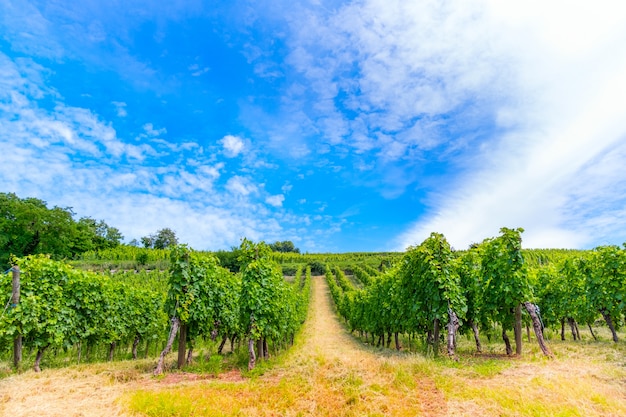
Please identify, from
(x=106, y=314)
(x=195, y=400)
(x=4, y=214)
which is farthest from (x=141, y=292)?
(x=4, y=214)

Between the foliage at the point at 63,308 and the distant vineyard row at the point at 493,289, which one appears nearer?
the foliage at the point at 63,308

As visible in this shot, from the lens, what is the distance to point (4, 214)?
51.8 meters

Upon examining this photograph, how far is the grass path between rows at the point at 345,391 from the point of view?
6277mm

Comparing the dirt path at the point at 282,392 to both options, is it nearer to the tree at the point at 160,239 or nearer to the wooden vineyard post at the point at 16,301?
the wooden vineyard post at the point at 16,301

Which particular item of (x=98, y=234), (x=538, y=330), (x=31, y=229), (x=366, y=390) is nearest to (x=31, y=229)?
(x=31, y=229)

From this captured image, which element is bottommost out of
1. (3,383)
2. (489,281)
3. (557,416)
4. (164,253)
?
(3,383)

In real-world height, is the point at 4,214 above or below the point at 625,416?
above

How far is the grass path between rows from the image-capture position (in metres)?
6.28

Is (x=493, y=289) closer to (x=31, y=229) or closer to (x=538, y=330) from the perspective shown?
(x=538, y=330)

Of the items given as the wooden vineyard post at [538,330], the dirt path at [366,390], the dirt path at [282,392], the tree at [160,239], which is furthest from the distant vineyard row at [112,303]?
the tree at [160,239]

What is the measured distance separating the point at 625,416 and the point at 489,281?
724 cm

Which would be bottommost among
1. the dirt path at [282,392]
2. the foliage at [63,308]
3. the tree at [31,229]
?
the dirt path at [282,392]

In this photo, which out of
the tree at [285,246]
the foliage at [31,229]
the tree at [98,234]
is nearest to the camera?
the foliage at [31,229]

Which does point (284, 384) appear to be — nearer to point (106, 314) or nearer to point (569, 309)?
point (106, 314)
